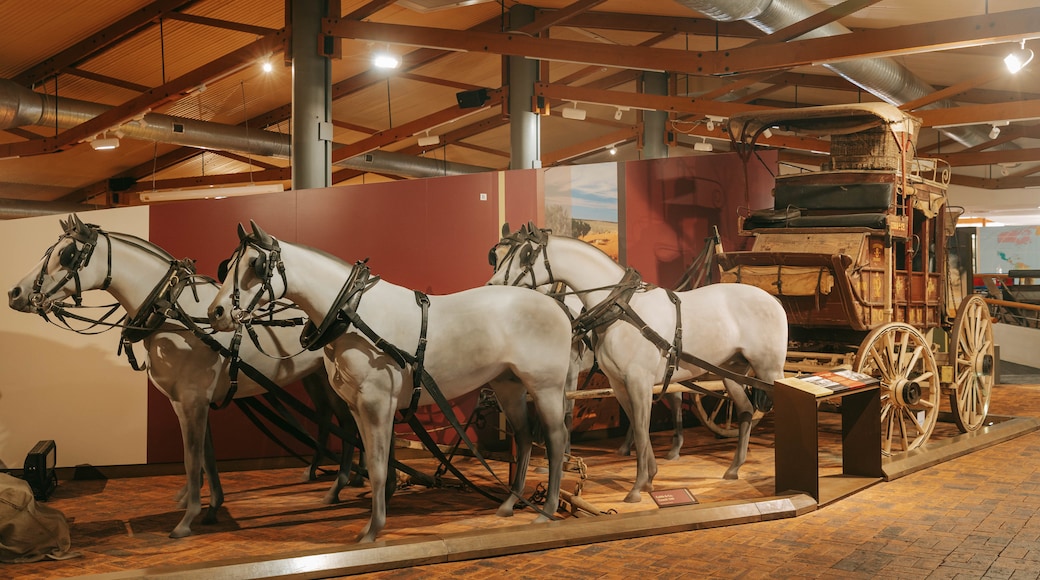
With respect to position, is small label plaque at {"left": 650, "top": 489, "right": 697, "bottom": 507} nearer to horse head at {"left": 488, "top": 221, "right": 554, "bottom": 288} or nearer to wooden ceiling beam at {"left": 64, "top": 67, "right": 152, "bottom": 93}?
horse head at {"left": 488, "top": 221, "right": 554, "bottom": 288}

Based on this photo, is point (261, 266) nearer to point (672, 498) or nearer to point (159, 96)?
point (672, 498)

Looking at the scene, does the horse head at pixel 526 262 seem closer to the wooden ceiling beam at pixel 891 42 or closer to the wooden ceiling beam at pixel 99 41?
the wooden ceiling beam at pixel 891 42

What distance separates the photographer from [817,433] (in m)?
5.45

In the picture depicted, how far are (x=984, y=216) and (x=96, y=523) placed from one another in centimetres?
1981

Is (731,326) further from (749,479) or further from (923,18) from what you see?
(923,18)

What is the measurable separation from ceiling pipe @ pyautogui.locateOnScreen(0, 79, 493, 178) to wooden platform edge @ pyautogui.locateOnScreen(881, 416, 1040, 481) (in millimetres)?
9768

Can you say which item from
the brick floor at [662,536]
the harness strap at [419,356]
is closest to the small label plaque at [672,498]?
the brick floor at [662,536]

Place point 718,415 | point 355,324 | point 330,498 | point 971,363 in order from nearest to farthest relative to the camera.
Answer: point 355,324 < point 330,498 < point 971,363 < point 718,415

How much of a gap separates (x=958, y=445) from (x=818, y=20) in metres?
3.88

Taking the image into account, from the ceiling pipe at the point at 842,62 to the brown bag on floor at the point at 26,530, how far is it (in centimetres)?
620

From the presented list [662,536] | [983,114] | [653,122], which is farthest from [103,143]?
[983,114]

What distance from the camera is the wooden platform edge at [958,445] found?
643cm

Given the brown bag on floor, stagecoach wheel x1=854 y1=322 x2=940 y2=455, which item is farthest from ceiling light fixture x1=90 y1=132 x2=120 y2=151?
stagecoach wheel x1=854 y1=322 x2=940 y2=455

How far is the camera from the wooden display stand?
5.43 m
